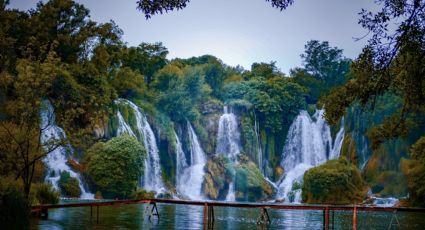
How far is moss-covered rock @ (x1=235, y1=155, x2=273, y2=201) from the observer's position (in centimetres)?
6988

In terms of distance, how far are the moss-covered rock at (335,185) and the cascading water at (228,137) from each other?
16.1 meters

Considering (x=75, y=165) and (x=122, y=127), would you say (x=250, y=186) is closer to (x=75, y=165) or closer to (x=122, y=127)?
(x=122, y=127)

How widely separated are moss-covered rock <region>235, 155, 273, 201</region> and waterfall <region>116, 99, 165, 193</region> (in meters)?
11.4

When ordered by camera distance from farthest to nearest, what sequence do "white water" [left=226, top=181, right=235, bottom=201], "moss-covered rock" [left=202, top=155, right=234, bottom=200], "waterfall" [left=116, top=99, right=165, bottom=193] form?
"white water" [left=226, top=181, right=235, bottom=201] → "moss-covered rock" [left=202, top=155, right=234, bottom=200] → "waterfall" [left=116, top=99, right=165, bottom=193]

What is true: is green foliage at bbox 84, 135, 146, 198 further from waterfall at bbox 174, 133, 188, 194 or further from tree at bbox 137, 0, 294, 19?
tree at bbox 137, 0, 294, 19

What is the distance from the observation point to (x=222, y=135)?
76.6m

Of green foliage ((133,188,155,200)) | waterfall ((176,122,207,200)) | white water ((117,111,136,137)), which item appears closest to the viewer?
green foliage ((133,188,155,200))

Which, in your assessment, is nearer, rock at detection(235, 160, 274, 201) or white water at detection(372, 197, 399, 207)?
white water at detection(372, 197, 399, 207)

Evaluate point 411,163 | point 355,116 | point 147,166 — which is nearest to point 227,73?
point 355,116

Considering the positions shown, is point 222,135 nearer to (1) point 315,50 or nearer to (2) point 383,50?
(1) point 315,50

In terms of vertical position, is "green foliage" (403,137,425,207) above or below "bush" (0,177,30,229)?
above

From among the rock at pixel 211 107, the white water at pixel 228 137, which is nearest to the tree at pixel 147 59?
the rock at pixel 211 107

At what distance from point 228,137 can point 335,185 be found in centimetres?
→ 2137

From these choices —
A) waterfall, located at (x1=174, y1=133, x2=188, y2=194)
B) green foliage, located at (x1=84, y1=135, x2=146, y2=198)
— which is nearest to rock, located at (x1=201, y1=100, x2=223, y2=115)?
waterfall, located at (x1=174, y1=133, x2=188, y2=194)
